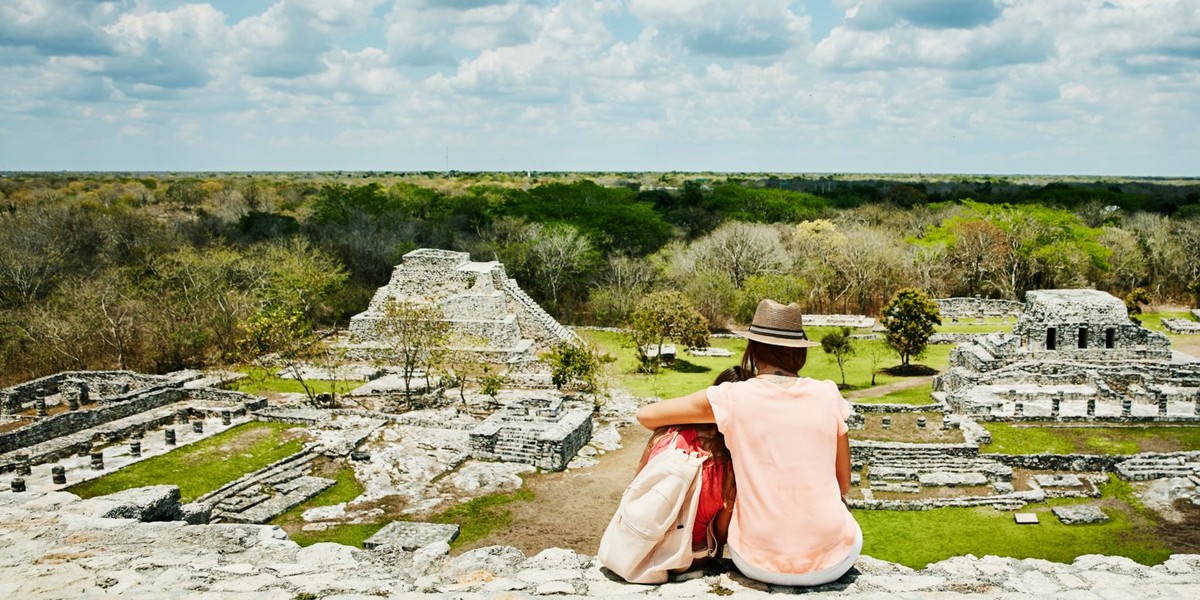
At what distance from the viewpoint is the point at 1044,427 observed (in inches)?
808

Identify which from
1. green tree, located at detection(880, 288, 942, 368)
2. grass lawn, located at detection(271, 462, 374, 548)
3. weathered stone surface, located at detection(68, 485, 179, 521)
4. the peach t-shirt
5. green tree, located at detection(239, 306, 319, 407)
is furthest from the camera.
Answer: green tree, located at detection(880, 288, 942, 368)

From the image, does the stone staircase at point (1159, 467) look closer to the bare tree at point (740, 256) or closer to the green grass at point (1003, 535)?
the green grass at point (1003, 535)

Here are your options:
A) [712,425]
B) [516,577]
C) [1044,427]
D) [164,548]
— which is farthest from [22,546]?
[1044,427]

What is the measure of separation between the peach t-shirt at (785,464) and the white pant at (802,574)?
3 cm

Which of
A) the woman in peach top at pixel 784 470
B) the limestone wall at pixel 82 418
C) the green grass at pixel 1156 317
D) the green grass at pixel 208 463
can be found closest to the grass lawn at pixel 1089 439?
the woman in peach top at pixel 784 470

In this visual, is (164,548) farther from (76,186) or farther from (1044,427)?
A: (76,186)

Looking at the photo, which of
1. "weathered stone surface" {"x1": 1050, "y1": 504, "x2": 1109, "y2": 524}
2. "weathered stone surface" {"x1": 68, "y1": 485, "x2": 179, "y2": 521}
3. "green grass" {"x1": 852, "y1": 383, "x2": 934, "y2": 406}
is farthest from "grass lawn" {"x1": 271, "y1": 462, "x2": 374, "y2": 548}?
"green grass" {"x1": 852, "y1": 383, "x2": 934, "y2": 406}

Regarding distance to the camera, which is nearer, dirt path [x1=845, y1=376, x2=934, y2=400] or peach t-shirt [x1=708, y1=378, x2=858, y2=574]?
peach t-shirt [x1=708, y1=378, x2=858, y2=574]

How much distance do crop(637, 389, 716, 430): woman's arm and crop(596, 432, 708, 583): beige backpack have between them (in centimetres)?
16

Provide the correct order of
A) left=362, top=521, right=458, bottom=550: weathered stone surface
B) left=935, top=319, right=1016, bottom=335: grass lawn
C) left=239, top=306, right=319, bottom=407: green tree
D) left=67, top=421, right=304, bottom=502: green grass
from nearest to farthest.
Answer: left=362, top=521, right=458, bottom=550: weathered stone surface, left=67, top=421, right=304, bottom=502: green grass, left=239, top=306, right=319, bottom=407: green tree, left=935, top=319, right=1016, bottom=335: grass lawn

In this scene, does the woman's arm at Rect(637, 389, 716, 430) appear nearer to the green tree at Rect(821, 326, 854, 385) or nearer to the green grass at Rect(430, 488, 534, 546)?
the green grass at Rect(430, 488, 534, 546)

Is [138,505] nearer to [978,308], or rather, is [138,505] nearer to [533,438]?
[533,438]

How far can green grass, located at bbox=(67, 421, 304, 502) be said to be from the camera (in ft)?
53.8

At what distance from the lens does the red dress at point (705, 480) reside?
15.2 feet
